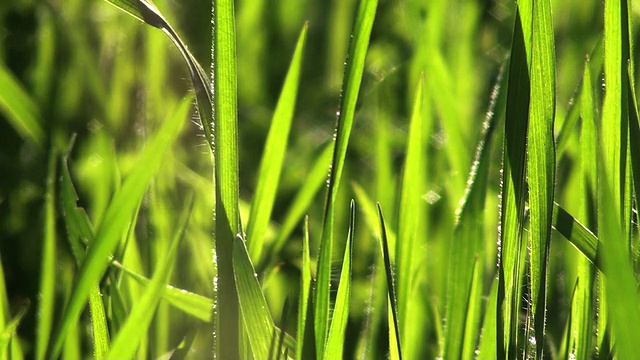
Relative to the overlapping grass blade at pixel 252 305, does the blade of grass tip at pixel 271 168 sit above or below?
above

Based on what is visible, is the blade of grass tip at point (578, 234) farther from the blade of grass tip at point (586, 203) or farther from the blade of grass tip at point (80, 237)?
the blade of grass tip at point (80, 237)

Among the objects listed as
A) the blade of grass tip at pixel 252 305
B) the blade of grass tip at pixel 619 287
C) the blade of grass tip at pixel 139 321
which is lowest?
the blade of grass tip at pixel 139 321

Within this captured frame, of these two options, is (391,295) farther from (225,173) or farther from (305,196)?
(305,196)

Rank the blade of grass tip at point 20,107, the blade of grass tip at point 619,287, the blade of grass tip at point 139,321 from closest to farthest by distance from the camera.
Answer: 1. the blade of grass tip at point 619,287
2. the blade of grass tip at point 139,321
3. the blade of grass tip at point 20,107

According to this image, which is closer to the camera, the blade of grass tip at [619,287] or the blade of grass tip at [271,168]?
the blade of grass tip at [619,287]

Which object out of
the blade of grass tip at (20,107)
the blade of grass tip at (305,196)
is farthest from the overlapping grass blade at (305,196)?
the blade of grass tip at (20,107)

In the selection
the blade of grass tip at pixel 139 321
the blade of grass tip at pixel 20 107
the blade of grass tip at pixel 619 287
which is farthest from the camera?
the blade of grass tip at pixel 20 107
